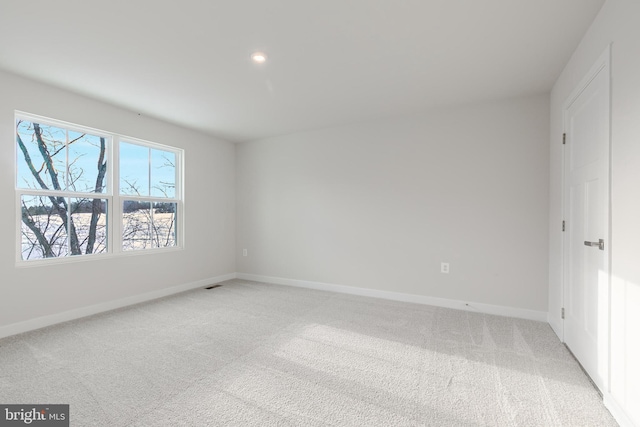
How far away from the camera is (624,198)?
1597mm

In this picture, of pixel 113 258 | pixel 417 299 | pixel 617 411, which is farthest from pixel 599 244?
pixel 113 258

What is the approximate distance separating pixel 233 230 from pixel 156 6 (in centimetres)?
381

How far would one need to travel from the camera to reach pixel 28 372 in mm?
2066

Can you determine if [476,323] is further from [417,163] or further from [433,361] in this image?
[417,163]

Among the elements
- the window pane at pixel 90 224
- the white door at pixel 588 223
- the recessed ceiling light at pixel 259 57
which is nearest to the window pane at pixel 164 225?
the window pane at pixel 90 224

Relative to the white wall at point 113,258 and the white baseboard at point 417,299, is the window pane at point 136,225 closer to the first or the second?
the white wall at point 113,258

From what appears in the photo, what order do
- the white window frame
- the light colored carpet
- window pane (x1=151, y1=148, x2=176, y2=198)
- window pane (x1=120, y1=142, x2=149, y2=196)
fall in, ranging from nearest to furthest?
the light colored carpet, the white window frame, window pane (x1=120, y1=142, x2=149, y2=196), window pane (x1=151, y1=148, x2=176, y2=198)

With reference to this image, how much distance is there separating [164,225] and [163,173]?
0.76 m

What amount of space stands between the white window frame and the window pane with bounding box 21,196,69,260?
0.05m

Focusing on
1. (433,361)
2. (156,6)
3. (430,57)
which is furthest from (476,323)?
(156,6)

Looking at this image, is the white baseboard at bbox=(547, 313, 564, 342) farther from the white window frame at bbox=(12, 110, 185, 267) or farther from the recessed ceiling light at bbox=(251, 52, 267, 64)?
the white window frame at bbox=(12, 110, 185, 267)

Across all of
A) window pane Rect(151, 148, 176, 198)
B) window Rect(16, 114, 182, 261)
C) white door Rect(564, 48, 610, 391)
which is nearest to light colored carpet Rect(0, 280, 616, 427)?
white door Rect(564, 48, 610, 391)

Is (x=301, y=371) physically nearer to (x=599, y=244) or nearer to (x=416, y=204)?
(x=599, y=244)

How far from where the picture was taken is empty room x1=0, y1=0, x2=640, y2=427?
176 centimetres
